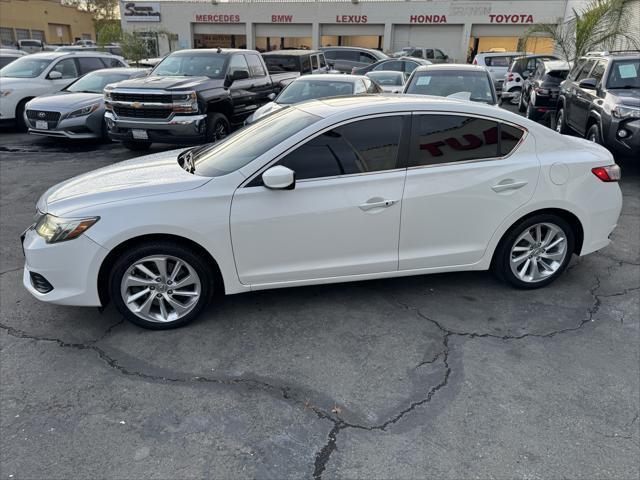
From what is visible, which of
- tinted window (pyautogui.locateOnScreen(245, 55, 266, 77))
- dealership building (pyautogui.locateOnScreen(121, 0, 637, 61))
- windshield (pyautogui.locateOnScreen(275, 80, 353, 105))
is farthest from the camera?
dealership building (pyautogui.locateOnScreen(121, 0, 637, 61))

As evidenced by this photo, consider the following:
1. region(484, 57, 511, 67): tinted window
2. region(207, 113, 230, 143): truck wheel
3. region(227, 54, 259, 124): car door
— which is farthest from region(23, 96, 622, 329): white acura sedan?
region(484, 57, 511, 67): tinted window

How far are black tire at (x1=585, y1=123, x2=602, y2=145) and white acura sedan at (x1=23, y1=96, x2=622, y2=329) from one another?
4.03 meters

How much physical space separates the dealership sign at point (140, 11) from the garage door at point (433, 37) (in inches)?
A: 840

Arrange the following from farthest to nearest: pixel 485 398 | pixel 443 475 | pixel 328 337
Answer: pixel 328 337
pixel 485 398
pixel 443 475

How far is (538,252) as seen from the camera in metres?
4.21

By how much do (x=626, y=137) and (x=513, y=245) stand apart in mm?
4405

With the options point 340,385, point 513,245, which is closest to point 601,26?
point 513,245

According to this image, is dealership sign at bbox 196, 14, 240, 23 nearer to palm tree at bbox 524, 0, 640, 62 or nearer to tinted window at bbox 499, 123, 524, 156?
palm tree at bbox 524, 0, 640, 62

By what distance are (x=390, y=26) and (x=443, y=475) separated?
40.5 meters

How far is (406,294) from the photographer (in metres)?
4.19

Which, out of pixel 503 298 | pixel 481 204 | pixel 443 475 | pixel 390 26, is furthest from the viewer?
pixel 390 26

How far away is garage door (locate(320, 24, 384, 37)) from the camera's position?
129 ft

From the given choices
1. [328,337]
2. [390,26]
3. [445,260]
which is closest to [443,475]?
[328,337]

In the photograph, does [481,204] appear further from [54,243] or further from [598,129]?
[598,129]
